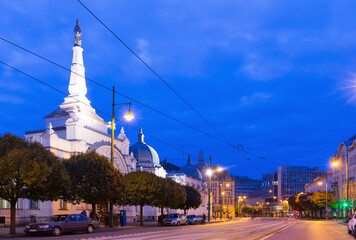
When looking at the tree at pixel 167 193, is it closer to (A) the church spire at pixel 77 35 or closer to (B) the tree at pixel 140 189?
(B) the tree at pixel 140 189

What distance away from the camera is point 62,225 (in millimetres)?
28609

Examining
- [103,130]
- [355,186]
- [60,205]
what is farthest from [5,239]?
[355,186]

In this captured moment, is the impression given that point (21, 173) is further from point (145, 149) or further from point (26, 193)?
point (145, 149)

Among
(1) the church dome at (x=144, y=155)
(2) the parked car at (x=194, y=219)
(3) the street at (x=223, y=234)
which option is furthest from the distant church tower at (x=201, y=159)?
(3) the street at (x=223, y=234)

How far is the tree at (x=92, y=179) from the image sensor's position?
37.3 meters

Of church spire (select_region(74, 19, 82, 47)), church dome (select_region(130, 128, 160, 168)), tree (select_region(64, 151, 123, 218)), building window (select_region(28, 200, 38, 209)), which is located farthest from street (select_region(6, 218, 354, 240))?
church dome (select_region(130, 128, 160, 168))

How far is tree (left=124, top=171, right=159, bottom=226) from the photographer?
48688 mm

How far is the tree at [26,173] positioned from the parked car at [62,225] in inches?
65.3

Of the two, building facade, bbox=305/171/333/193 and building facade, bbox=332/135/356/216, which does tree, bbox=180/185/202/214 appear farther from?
building facade, bbox=305/171/333/193

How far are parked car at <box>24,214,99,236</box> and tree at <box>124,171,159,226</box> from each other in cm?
1648

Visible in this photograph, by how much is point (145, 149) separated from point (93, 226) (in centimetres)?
5499

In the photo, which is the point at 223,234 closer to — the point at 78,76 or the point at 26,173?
the point at 26,173

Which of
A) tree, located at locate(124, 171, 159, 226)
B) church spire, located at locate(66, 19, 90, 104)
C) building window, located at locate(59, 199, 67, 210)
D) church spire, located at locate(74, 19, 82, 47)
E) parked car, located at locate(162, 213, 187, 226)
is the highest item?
church spire, located at locate(74, 19, 82, 47)

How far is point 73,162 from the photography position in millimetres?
38406
